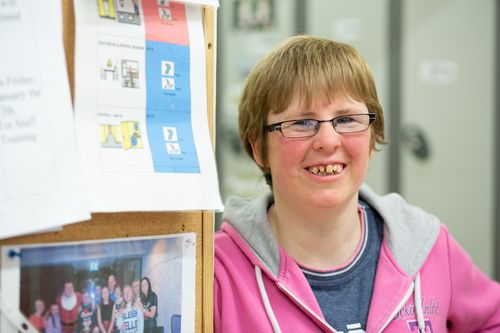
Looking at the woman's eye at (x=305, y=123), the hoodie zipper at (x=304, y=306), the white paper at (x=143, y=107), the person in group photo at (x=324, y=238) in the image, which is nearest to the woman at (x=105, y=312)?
the white paper at (x=143, y=107)

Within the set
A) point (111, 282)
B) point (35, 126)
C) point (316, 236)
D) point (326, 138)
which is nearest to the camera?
point (35, 126)

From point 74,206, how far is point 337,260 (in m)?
0.69

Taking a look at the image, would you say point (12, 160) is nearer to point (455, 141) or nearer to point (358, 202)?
point (358, 202)

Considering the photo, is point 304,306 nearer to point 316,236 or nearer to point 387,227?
point 316,236

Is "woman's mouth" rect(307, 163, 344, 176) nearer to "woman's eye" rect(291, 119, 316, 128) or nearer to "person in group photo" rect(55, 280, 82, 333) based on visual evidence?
"woman's eye" rect(291, 119, 316, 128)

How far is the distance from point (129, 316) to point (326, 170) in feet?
1.65

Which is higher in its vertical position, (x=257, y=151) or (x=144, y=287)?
(x=257, y=151)

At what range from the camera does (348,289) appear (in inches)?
50.0

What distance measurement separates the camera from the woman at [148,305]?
93cm

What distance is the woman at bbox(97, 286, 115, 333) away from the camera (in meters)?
0.88

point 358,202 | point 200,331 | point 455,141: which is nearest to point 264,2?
point 455,141

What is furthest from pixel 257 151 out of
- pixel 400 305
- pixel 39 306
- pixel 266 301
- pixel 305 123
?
pixel 39 306

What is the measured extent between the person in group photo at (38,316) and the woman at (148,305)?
16 centimetres

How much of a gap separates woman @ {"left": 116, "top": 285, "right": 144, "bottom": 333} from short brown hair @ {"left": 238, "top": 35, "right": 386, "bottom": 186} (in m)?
0.52
